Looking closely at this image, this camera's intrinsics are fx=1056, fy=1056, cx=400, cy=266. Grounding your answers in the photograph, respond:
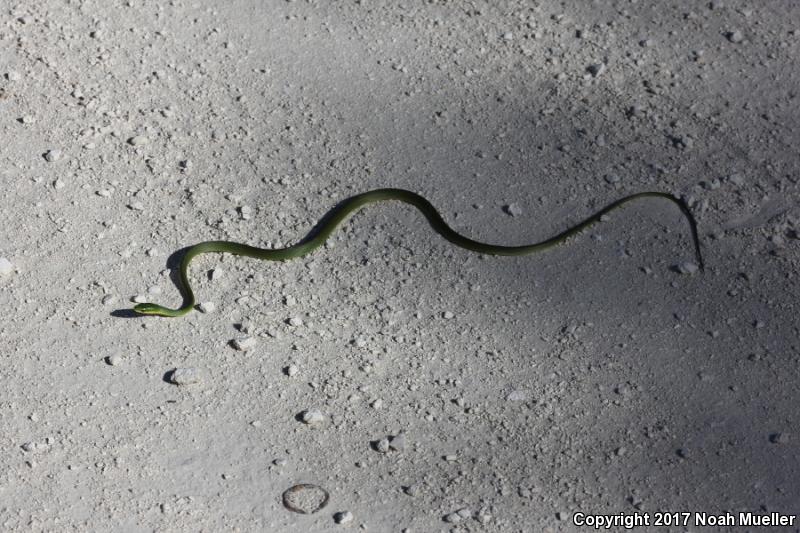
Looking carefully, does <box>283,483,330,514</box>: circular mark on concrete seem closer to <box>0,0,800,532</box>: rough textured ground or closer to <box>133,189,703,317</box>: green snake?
<box>0,0,800,532</box>: rough textured ground

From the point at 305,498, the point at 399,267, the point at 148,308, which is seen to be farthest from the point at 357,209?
the point at 305,498

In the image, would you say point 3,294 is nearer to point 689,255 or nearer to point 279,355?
point 279,355

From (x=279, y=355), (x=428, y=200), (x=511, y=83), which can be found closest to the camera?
(x=279, y=355)

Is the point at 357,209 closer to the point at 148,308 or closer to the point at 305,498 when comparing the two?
the point at 148,308

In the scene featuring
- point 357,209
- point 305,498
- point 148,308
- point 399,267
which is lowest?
point 305,498

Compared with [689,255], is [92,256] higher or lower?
lower

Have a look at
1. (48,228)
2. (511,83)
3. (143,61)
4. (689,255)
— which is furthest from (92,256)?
(689,255)
